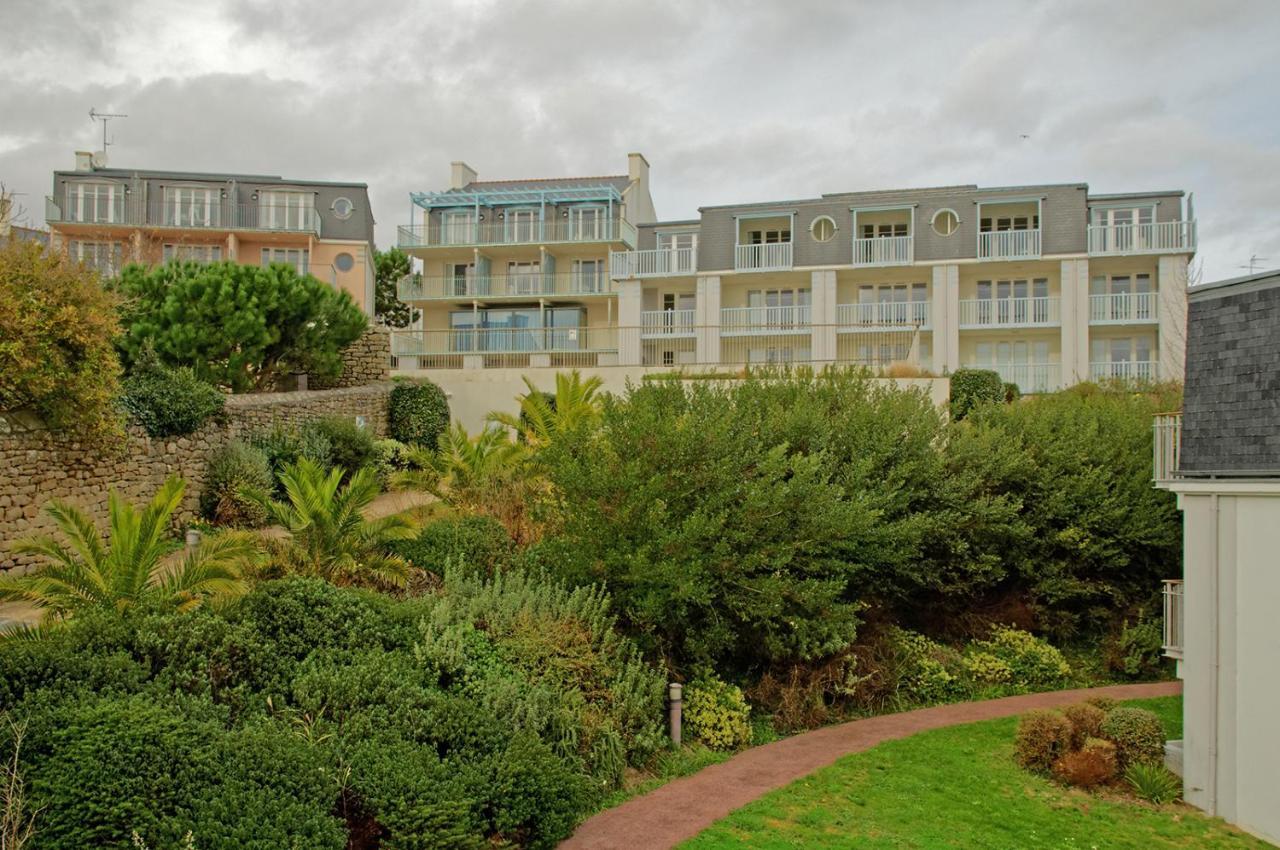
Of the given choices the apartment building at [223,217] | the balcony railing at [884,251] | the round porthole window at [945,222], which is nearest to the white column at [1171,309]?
the round porthole window at [945,222]

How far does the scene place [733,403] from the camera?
15.6 metres

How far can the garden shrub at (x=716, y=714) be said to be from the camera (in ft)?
39.8

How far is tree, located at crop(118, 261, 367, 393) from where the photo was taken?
71.7ft

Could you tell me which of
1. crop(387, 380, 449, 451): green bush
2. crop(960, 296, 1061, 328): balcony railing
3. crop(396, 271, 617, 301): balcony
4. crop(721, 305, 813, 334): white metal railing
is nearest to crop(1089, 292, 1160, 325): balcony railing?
crop(960, 296, 1061, 328): balcony railing

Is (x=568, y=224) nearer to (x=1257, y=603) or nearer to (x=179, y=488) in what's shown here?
(x=179, y=488)

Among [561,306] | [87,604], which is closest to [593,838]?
[87,604]

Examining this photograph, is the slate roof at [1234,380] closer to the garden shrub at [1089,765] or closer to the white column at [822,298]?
the garden shrub at [1089,765]

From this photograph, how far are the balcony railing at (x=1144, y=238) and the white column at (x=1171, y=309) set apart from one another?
1.43 feet

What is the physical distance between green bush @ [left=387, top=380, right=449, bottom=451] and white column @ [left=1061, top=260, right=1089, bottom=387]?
2187 cm

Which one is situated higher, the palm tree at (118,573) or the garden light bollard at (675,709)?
the palm tree at (118,573)

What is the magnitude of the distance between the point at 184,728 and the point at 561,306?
3542cm

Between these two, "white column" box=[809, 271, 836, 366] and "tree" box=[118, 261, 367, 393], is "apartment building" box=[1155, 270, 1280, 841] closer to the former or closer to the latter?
"tree" box=[118, 261, 367, 393]

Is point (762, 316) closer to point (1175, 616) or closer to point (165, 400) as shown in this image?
point (165, 400)

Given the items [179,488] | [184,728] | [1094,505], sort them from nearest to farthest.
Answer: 1. [184,728]
2. [179,488]
3. [1094,505]
